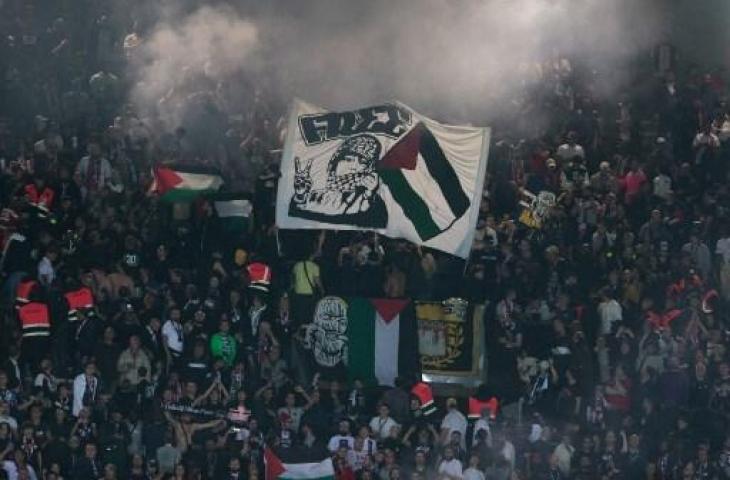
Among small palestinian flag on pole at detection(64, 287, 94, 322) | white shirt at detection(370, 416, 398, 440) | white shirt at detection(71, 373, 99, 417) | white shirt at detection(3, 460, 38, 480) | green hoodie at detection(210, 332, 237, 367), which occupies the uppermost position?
small palestinian flag on pole at detection(64, 287, 94, 322)

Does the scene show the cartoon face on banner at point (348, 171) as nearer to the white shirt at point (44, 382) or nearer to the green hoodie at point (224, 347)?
the green hoodie at point (224, 347)

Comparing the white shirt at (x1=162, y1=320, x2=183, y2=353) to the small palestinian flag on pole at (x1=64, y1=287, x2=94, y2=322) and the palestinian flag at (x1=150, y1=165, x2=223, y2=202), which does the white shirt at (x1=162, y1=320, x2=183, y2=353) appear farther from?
the palestinian flag at (x1=150, y1=165, x2=223, y2=202)

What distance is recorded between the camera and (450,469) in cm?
2138

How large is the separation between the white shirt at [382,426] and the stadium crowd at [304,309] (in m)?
0.02

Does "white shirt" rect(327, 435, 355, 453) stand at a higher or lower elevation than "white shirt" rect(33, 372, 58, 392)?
lower

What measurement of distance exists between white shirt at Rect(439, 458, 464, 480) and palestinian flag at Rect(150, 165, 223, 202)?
3.98 metres

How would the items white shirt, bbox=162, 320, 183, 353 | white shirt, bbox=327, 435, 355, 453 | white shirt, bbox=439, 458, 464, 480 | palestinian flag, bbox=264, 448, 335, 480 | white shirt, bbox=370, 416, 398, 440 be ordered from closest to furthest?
palestinian flag, bbox=264, 448, 335, 480, white shirt, bbox=439, 458, 464, 480, white shirt, bbox=327, 435, 355, 453, white shirt, bbox=370, 416, 398, 440, white shirt, bbox=162, 320, 183, 353

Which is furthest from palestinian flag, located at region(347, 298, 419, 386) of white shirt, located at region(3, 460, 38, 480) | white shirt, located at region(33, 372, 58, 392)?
white shirt, located at region(3, 460, 38, 480)

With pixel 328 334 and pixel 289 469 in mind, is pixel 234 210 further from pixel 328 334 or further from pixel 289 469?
pixel 289 469

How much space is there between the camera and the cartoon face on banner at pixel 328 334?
22688 millimetres

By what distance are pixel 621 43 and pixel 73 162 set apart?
7499mm

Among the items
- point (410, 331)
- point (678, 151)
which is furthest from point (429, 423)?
point (678, 151)

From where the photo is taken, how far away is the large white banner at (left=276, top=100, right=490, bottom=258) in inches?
897

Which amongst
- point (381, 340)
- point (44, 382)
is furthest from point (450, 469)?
point (44, 382)
